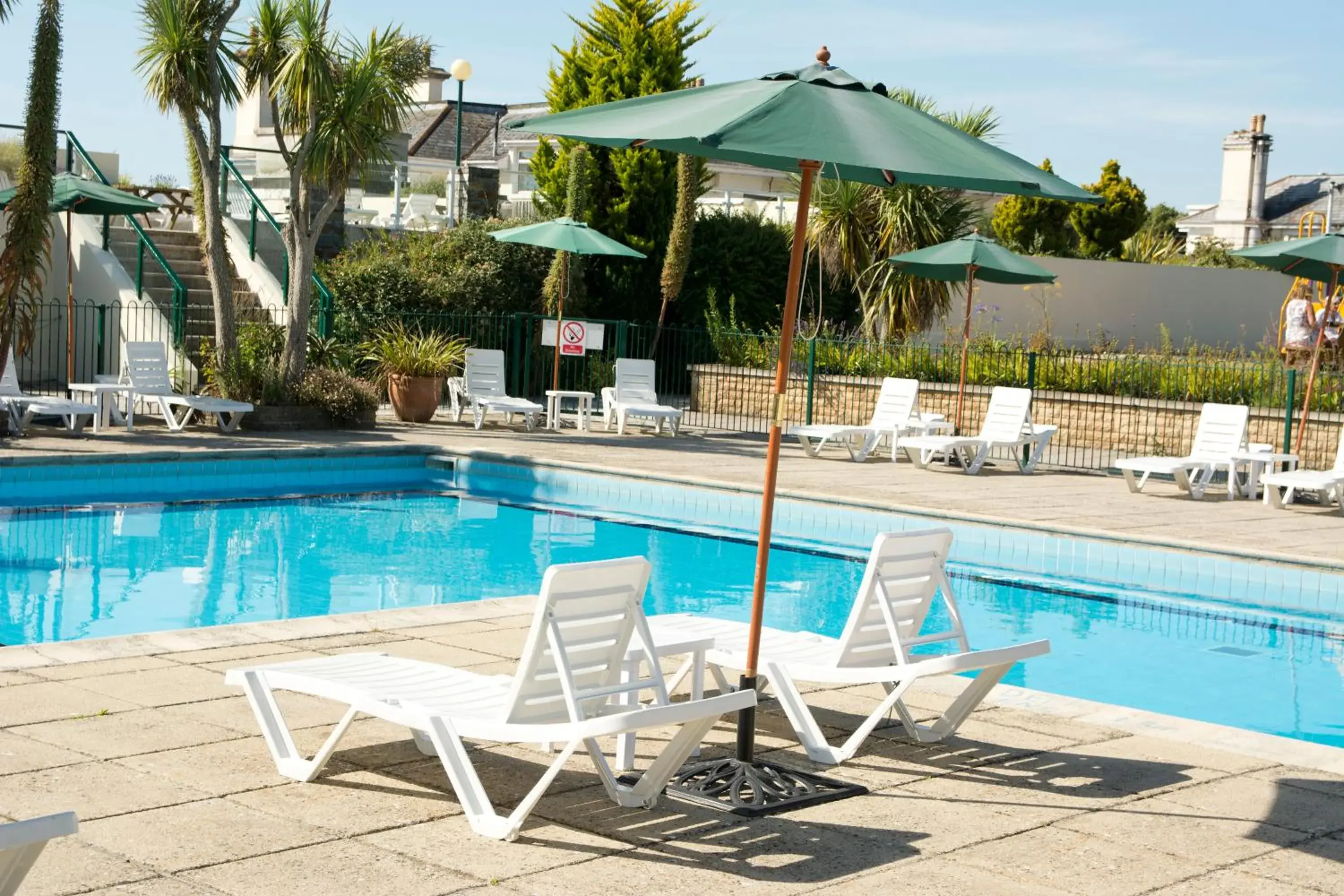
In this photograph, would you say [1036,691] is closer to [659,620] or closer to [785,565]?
[659,620]

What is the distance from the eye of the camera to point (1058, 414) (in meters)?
18.7

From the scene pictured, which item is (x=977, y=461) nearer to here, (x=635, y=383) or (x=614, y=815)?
(x=635, y=383)

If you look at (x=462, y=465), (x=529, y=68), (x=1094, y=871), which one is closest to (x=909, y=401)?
(x=462, y=465)

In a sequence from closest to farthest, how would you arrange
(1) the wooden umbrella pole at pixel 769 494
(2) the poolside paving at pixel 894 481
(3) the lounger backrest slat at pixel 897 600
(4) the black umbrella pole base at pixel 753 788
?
(4) the black umbrella pole base at pixel 753 788
(1) the wooden umbrella pole at pixel 769 494
(3) the lounger backrest slat at pixel 897 600
(2) the poolside paving at pixel 894 481

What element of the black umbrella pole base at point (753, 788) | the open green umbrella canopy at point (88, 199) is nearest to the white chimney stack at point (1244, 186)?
the open green umbrella canopy at point (88, 199)

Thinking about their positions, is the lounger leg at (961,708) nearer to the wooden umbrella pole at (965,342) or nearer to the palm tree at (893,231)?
the wooden umbrella pole at (965,342)

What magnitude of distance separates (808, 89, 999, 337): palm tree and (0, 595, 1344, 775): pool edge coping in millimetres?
14988

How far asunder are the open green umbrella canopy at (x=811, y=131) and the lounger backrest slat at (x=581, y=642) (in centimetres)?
122

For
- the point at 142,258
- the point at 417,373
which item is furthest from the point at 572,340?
the point at 142,258

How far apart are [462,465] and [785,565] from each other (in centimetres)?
469

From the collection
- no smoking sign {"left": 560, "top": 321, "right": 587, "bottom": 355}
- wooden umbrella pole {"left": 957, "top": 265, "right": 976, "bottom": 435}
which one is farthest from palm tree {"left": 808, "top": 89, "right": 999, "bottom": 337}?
no smoking sign {"left": 560, "top": 321, "right": 587, "bottom": 355}

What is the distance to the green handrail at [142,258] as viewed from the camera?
18578mm

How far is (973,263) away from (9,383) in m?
9.56

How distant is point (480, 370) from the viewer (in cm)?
1852
